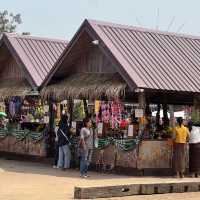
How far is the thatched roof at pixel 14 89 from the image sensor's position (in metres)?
22.7

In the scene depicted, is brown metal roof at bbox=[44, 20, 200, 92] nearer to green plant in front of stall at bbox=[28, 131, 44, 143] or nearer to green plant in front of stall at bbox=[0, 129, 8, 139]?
green plant in front of stall at bbox=[28, 131, 44, 143]

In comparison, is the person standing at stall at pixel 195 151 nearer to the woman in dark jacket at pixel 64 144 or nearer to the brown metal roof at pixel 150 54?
the brown metal roof at pixel 150 54

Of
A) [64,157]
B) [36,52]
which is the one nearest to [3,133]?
[36,52]

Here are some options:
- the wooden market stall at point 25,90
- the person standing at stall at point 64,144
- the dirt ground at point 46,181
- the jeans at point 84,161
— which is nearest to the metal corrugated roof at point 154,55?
the jeans at point 84,161

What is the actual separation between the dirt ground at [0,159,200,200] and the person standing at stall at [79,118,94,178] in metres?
0.31

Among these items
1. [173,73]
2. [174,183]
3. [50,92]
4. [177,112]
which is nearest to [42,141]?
[50,92]

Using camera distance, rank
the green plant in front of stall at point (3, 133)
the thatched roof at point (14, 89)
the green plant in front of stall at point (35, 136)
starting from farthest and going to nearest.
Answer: the green plant in front of stall at point (3, 133)
the thatched roof at point (14, 89)
the green plant in front of stall at point (35, 136)

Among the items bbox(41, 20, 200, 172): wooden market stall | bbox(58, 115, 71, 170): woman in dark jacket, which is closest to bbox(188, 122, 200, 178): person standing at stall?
bbox(41, 20, 200, 172): wooden market stall

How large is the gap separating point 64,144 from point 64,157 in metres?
0.40

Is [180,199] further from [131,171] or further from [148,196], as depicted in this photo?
[131,171]

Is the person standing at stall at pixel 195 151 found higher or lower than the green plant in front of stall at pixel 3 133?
lower

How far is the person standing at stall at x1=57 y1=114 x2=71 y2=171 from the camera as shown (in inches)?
767

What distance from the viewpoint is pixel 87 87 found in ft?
62.7

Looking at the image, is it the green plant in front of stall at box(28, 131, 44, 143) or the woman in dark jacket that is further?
the green plant in front of stall at box(28, 131, 44, 143)
